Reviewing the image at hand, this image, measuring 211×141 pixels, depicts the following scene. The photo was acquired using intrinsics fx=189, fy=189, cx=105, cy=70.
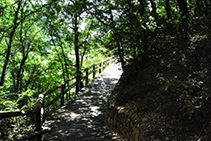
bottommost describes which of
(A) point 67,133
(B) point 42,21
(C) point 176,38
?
(A) point 67,133

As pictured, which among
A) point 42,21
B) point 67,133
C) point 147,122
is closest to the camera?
point 147,122

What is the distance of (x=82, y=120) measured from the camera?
22.1 ft

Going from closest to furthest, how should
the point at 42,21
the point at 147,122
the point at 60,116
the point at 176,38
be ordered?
the point at 147,122 → the point at 176,38 → the point at 60,116 → the point at 42,21

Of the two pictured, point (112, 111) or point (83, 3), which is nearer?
point (112, 111)

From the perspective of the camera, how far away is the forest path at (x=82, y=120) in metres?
5.38

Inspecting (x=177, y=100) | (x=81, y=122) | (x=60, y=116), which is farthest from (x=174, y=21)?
(x=60, y=116)

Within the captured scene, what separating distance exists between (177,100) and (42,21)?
12506 millimetres

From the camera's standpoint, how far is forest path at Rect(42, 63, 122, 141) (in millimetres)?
5379

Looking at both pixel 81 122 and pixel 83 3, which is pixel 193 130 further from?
pixel 83 3

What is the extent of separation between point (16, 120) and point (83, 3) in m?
4.37

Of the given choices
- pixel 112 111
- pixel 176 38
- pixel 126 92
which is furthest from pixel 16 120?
pixel 176 38

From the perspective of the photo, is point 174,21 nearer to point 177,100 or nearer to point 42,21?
point 177,100

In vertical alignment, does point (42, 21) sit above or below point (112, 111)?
above

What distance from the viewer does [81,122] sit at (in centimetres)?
652
